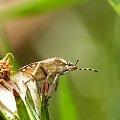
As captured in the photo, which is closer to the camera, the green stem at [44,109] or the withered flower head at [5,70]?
the green stem at [44,109]

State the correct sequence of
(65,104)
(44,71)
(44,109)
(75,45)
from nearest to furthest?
(44,109)
(44,71)
(65,104)
(75,45)

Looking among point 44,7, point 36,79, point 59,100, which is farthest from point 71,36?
point 36,79

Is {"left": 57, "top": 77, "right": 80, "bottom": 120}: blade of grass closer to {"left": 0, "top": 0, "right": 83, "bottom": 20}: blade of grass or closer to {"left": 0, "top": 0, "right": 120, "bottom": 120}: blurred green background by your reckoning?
{"left": 0, "top": 0, "right": 120, "bottom": 120}: blurred green background

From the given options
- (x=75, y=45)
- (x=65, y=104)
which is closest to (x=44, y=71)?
(x=65, y=104)

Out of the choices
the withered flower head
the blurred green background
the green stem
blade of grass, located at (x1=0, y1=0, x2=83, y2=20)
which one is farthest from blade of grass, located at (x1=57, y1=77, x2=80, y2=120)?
the green stem

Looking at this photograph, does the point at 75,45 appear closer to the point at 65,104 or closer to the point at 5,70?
the point at 65,104

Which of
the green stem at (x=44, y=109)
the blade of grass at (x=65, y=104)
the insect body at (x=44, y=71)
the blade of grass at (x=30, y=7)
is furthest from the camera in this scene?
the blade of grass at (x=30, y=7)

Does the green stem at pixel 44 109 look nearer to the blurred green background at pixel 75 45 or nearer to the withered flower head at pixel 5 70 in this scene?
the withered flower head at pixel 5 70

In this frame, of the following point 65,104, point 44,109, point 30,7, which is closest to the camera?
point 44,109

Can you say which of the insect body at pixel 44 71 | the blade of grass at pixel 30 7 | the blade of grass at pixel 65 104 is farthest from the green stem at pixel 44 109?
the blade of grass at pixel 30 7
